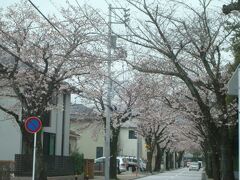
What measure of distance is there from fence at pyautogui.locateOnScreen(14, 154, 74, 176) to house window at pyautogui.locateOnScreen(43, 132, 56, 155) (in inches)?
105

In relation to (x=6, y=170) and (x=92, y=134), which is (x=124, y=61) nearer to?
(x=6, y=170)

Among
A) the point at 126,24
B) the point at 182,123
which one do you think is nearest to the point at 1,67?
the point at 126,24

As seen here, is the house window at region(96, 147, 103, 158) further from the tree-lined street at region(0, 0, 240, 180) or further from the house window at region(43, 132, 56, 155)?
the tree-lined street at region(0, 0, 240, 180)

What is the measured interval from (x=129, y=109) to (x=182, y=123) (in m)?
4.03

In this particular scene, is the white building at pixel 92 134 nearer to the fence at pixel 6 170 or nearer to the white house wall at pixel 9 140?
the white house wall at pixel 9 140

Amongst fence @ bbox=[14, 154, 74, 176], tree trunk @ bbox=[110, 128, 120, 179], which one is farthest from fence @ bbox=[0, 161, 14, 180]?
tree trunk @ bbox=[110, 128, 120, 179]

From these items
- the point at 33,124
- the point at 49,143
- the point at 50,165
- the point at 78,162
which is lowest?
A: the point at 50,165

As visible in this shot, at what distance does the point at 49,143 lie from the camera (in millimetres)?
34438

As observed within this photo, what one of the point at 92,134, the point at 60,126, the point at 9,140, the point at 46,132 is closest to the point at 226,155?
the point at 9,140

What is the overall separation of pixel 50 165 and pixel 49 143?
20.7ft

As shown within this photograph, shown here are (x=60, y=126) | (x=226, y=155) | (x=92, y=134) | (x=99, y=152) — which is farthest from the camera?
(x=99, y=152)

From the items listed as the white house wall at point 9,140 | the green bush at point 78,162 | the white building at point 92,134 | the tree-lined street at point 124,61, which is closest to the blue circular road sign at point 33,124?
the tree-lined street at point 124,61

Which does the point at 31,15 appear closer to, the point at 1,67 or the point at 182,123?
the point at 1,67

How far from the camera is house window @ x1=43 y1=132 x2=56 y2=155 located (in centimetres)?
3354
